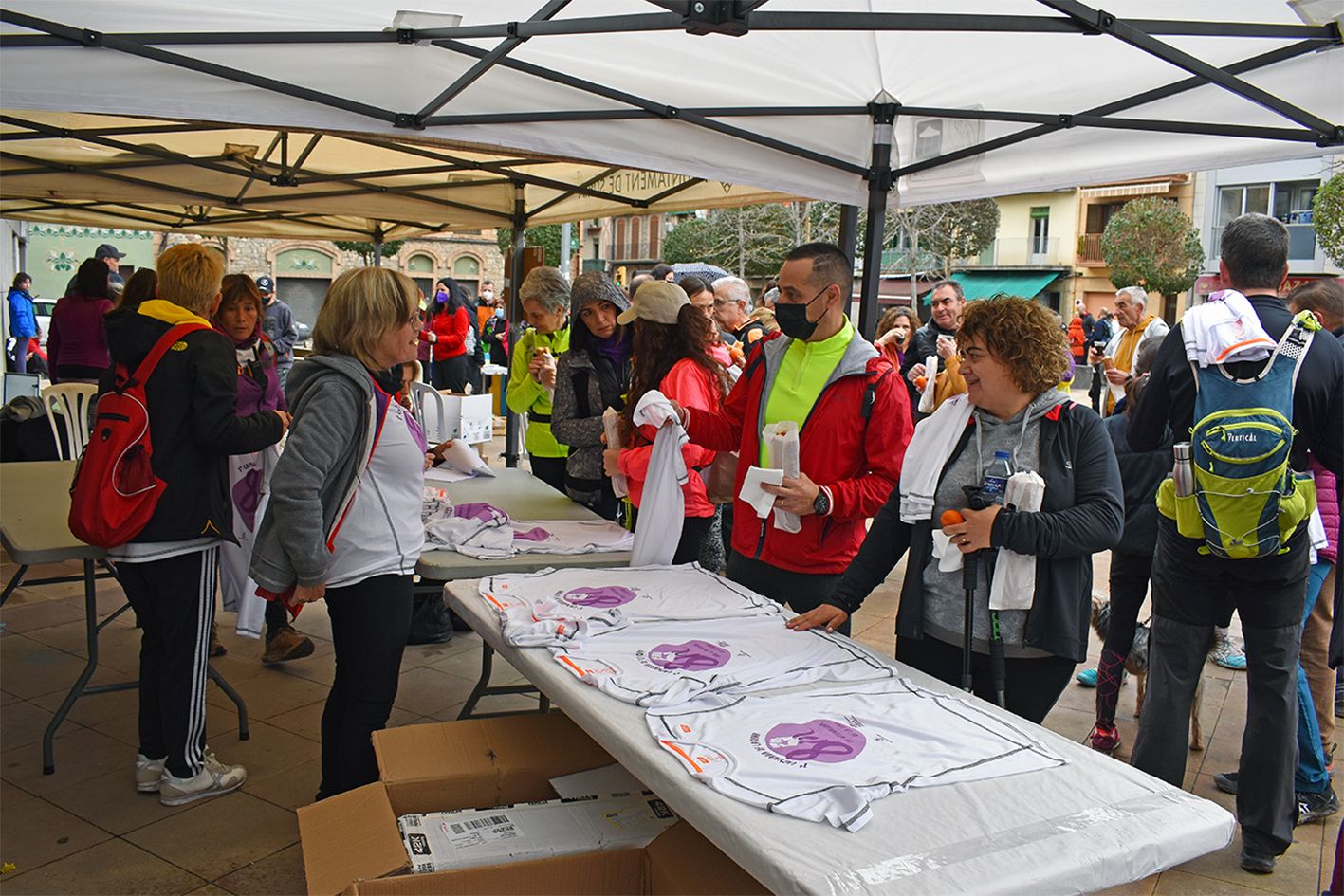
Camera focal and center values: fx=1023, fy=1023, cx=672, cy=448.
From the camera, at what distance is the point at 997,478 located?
2418 mm

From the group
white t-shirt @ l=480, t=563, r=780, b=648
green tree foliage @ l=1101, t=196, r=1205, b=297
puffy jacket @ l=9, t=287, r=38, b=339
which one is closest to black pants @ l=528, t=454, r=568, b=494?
white t-shirt @ l=480, t=563, r=780, b=648

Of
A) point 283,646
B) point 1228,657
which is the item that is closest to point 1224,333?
point 1228,657

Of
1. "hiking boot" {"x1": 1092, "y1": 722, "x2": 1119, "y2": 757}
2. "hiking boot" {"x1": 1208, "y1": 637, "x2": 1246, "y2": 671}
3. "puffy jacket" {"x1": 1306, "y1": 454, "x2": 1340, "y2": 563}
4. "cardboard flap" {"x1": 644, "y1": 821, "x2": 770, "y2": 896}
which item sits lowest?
"hiking boot" {"x1": 1208, "y1": 637, "x2": 1246, "y2": 671}

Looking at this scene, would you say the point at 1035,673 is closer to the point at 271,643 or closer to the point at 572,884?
the point at 572,884

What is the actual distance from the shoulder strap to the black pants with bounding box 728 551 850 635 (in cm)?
182

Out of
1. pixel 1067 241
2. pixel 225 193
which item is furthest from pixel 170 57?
pixel 1067 241

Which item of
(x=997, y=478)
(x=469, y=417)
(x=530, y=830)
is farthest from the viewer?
(x=469, y=417)

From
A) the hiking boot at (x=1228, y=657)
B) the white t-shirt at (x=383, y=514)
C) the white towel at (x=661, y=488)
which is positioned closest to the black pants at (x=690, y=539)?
the white towel at (x=661, y=488)

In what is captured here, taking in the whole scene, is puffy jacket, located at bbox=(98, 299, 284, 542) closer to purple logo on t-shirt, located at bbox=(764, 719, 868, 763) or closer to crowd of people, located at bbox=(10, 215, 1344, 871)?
crowd of people, located at bbox=(10, 215, 1344, 871)

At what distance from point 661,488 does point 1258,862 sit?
6.98 ft

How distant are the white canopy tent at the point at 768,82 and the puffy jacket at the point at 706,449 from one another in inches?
39.6

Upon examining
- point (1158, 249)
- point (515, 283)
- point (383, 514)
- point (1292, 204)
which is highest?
point (1292, 204)

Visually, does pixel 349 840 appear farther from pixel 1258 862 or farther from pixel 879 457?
pixel 1258 862

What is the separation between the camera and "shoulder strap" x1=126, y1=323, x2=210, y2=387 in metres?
2.99
